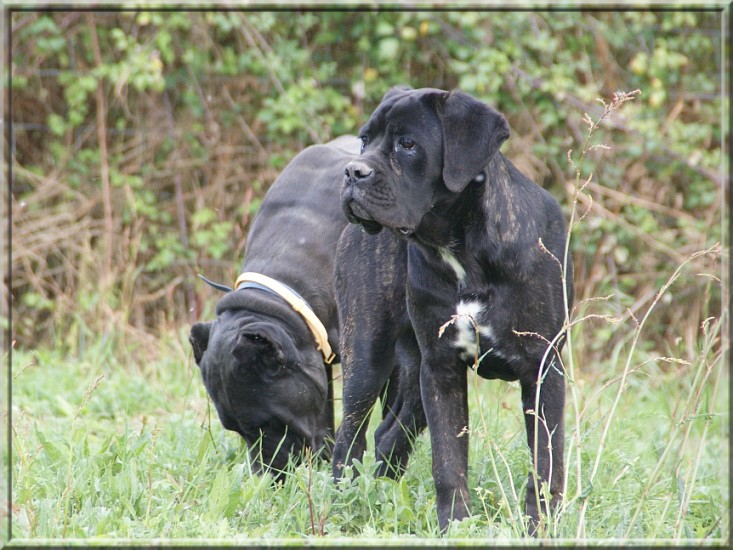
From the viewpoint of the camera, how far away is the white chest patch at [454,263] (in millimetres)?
3635

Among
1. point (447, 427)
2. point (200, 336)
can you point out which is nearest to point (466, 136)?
point (447, 427)

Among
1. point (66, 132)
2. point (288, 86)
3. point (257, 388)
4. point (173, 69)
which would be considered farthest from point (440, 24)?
point (257, 388)

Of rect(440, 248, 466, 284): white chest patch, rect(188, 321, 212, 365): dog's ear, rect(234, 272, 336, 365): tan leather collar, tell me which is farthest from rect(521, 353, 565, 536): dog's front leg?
rect(188, 321, 212, 365): dog's ear

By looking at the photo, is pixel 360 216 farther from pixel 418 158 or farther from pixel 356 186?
pixel 418 158

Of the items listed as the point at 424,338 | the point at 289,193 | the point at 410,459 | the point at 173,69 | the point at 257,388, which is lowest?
the point at 410,459

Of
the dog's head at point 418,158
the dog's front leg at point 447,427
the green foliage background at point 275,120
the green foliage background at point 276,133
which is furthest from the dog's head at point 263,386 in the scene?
the green foliage background at point 275,120

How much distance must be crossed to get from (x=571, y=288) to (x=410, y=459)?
1.15m

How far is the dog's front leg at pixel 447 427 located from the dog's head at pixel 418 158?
0.58m

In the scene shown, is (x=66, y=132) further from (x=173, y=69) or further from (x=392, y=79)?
(x=392, y=79)

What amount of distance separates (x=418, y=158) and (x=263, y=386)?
4.99 ft

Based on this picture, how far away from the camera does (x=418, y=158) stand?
3.58 m

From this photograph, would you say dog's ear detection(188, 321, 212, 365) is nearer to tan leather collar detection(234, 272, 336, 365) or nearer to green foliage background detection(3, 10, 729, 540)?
tan leather collar detection(234, 272, 336, 365)

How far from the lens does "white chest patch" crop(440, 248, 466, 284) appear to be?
3.63m

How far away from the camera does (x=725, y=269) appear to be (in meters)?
3.73
